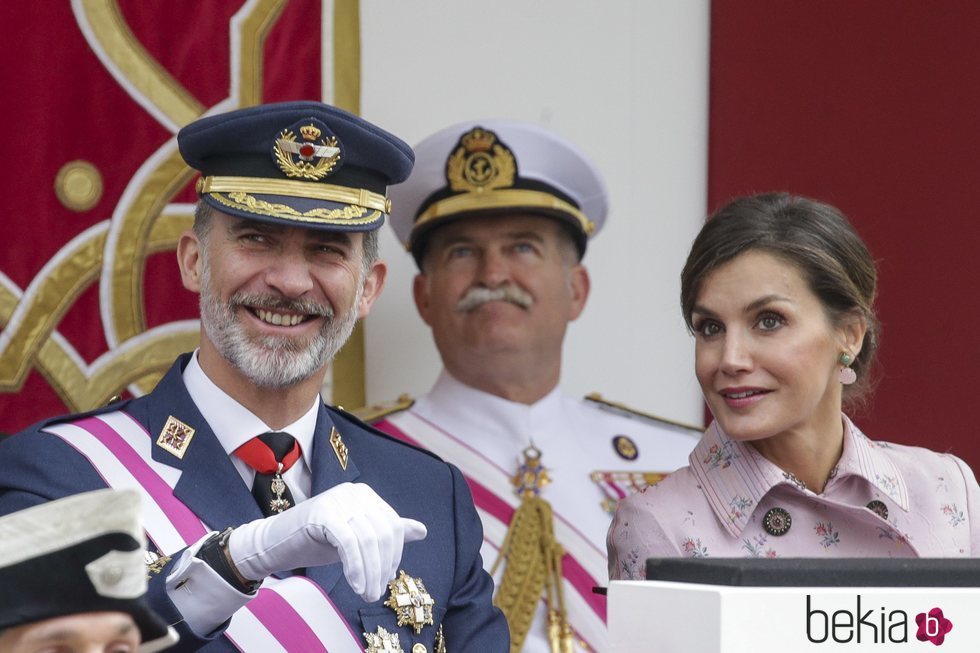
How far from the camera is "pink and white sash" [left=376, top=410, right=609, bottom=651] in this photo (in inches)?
129

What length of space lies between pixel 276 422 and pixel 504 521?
1104mm

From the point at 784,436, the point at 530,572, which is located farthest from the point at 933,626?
the point at 530,572

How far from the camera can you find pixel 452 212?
3516 millimetres

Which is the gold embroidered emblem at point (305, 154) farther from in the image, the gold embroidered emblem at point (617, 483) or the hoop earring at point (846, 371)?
the gold embroidered emblem at point (617, 483)

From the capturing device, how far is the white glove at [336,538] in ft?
5.96

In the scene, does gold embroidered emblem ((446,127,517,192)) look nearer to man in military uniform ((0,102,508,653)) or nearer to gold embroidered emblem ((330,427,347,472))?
man in military uniform ((0,102,508,653))

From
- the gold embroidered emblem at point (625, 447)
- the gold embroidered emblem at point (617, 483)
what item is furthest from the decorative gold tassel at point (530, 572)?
the gold embroidered emblem at point (625, 447)

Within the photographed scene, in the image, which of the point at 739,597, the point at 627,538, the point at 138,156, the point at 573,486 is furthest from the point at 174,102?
the point at 739,597

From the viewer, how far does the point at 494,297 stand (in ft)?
11.4

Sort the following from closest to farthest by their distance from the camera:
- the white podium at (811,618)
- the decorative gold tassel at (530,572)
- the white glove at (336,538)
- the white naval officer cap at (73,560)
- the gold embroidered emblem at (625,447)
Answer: the white naval officer cap at (73,560), the white podium at (811,618), the white glove at (336,538), the decorative gold tassel at (530,572), the gold embroidered emblem at (625,447)

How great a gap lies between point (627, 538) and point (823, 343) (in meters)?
0.40

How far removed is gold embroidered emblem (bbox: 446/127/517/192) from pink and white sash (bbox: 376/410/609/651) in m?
0.51

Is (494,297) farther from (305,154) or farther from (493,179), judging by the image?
(305,154)

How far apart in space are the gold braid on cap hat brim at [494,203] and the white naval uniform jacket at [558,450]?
347mm
